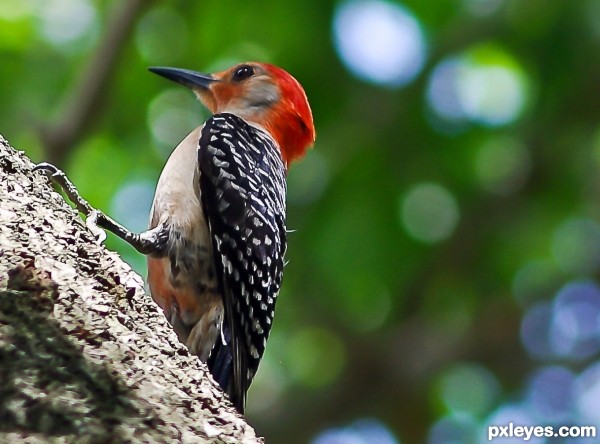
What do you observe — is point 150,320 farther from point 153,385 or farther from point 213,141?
point 213,141

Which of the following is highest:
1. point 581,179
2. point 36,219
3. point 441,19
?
point 441,19

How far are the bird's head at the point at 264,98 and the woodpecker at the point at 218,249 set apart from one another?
3.01ft

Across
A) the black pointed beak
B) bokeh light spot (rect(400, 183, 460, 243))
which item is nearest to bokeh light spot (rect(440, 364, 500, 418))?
bokeh light spot (rect(400, 183, 460, 243))

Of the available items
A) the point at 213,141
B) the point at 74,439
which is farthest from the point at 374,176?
the point at 74,439

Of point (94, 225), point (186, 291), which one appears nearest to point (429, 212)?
point (186, 291)

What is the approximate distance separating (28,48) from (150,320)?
17.2 feet

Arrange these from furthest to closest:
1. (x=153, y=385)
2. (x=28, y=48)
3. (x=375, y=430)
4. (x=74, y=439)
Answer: (x=375, y=430) < (x=28, y=48) < (x=153, y=385) < (x=74, y=439)

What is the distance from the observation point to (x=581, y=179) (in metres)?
7.79

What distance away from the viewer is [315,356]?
8125mm

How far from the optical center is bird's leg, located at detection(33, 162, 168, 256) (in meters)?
3.75

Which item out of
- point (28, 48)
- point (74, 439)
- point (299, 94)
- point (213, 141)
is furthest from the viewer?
point (28, 48)

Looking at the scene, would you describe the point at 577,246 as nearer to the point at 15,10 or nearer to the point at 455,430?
the point at 455,430

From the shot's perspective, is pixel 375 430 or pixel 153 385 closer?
pixel 153 385

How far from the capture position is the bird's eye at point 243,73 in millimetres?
6355
